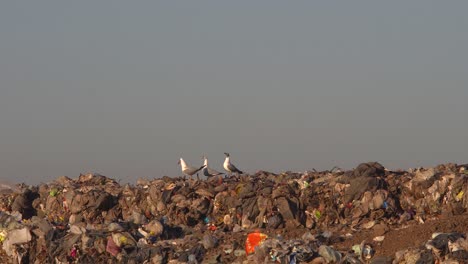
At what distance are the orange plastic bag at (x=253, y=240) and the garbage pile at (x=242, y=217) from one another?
2cm

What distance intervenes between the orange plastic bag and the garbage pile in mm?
17

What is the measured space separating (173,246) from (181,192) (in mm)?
3770

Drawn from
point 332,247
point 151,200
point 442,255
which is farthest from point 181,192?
point 442,255

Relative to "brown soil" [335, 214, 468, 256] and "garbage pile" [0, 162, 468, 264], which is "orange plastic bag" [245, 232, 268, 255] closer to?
"garbage pile" [0, 162, 468, 264]

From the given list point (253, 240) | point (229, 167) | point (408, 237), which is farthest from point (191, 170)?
point (408, 237)

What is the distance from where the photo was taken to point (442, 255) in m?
10.3

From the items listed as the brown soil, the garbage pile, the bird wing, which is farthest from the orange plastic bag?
the bird wing

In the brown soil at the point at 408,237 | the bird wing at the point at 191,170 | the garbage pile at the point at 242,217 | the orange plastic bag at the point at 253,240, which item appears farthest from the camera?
the bird wing at the point at 191,170

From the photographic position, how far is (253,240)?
12383 mm

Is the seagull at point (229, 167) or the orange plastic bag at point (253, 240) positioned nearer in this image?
the orange plastic bag at point (253, 240)

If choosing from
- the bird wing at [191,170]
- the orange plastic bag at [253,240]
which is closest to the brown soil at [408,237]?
the orange plastic bag at [253,240]

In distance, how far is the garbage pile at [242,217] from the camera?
11.5 metres

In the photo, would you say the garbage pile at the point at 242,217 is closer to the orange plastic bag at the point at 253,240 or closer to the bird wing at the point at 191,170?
the orange plastic bag at the point at 253,240

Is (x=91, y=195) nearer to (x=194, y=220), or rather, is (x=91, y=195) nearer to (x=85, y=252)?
(x=194, y=220)
